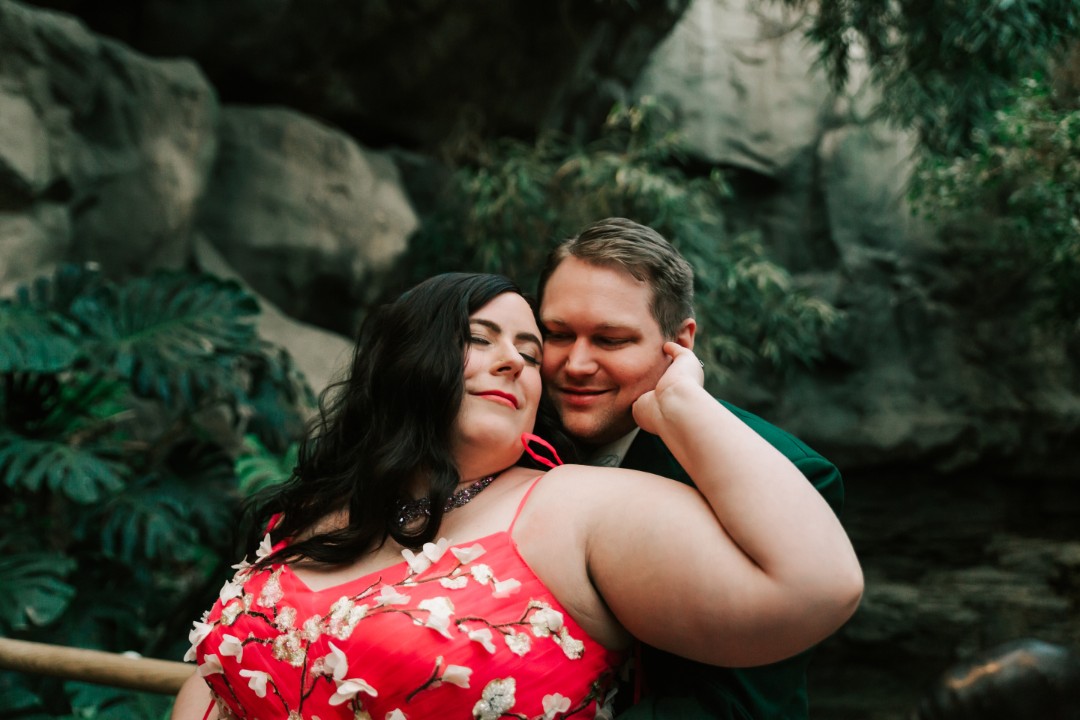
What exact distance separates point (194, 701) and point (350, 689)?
1.75 ft

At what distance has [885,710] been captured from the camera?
7113mm

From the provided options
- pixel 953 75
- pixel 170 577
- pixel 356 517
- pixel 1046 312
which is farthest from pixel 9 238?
pixel 1046 312

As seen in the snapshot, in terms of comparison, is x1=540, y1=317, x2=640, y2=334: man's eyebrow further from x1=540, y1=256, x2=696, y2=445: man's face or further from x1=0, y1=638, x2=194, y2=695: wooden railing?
x1=0, y1=638, x2=194, y2=695: wooden railing

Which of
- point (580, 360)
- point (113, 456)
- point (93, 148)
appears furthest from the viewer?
point (93, 148)

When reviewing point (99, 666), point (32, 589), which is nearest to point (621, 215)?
point (32, 589)

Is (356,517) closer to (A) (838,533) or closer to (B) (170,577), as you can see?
(A) (838,533)

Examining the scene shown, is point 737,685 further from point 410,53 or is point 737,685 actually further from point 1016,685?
point 410,53

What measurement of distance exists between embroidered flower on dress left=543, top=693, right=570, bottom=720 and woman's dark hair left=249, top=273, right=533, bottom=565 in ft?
1.03

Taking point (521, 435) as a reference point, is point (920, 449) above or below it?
below

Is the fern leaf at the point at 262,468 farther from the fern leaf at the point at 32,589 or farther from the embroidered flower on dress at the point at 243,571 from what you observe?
the embroidered flower on dress at the point at 243,571

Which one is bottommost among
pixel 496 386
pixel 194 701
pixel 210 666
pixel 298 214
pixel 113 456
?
pixel 113 456

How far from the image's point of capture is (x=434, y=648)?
1.35 meters

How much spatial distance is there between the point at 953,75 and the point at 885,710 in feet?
14.4

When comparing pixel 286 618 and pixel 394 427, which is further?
pixel 394 427
